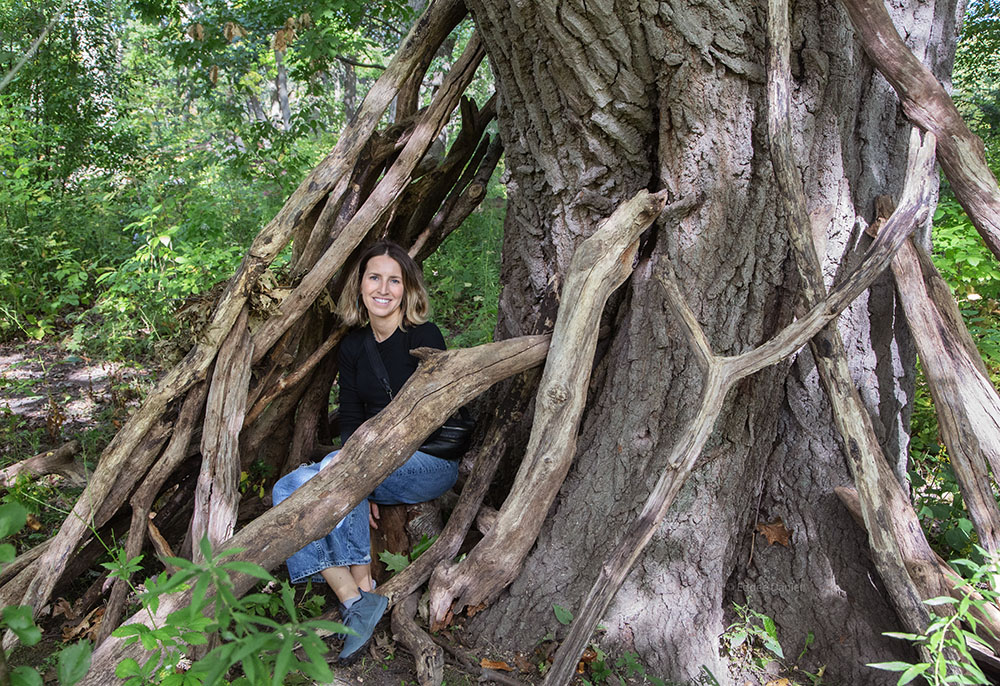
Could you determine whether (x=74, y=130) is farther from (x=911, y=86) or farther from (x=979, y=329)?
(x=979, y=329)

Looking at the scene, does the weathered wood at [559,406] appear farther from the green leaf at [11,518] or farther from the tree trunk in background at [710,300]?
the green leaf at [11,518]

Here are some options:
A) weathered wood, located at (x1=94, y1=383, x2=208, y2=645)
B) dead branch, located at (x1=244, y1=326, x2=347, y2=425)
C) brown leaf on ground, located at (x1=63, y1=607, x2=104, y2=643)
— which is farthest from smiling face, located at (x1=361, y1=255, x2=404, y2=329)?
brown leaf on ground, located at (x1=63, y1=607, x2=104, y2=643)

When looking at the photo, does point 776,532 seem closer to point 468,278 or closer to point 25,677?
point 25,677

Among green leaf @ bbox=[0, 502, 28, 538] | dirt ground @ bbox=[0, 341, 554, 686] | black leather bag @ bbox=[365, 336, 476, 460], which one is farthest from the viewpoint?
black leather bag @ bbox=[365, 336, 476, 460]

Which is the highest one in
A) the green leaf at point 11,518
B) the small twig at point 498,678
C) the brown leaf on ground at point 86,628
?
the green leaf at point 11,518

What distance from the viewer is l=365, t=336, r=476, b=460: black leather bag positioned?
2.90 metres

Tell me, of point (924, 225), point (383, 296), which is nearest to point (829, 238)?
point (924, 225)

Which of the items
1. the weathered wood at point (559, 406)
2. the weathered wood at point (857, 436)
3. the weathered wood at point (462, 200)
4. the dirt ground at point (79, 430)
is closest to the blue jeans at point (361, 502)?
the dirt ground at point (79, 430)

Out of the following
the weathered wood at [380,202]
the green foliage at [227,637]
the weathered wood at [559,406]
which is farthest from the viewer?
the weathered wood at [380,202]

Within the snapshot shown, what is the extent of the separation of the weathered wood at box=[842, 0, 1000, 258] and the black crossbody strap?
82.2 inches

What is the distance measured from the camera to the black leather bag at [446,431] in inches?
114

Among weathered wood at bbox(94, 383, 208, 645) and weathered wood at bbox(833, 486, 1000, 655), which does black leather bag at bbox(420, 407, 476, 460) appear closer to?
weathered wood at bbox(94, 383, 208, 645)

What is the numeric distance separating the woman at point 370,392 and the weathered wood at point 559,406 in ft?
1.19

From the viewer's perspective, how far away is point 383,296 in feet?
9.73
